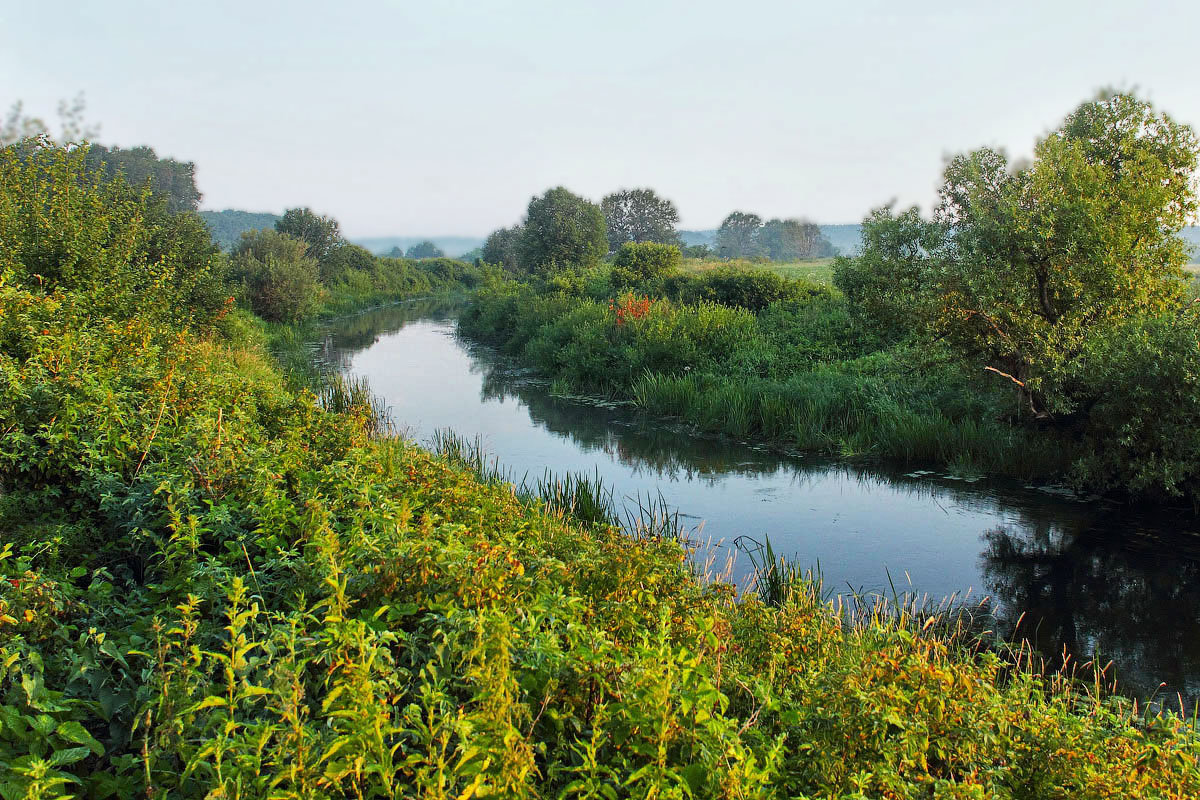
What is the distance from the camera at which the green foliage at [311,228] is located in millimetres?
59581

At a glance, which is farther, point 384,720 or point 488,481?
point 488,481

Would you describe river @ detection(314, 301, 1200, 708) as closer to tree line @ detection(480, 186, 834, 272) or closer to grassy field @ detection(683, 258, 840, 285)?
grassy field @ detection(683, 258, 840, 285)

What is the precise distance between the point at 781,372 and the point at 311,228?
168ft

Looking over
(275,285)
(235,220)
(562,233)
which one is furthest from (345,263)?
(235,220)

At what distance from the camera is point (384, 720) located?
249 centimetres

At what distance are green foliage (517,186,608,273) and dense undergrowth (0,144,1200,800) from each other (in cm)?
4340

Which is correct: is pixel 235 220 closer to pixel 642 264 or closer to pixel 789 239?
pixel 789 239

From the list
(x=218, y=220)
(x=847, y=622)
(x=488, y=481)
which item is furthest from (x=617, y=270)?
(x=218, y=220)

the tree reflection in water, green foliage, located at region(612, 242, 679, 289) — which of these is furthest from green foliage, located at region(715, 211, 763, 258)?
the tree reflection in water

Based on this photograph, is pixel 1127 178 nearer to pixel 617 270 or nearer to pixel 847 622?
pixel 847 622

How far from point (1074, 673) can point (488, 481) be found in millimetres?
6289

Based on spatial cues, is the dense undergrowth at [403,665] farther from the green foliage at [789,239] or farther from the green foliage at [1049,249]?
the green foliage at [789,239]

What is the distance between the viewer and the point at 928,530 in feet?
32.6

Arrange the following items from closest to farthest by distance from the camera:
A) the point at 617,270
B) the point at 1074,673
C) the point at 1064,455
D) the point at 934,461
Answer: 1. the point at 1074,673
2. the point at 1064,455
3. the point at 934,461
4. the point at 617,270
